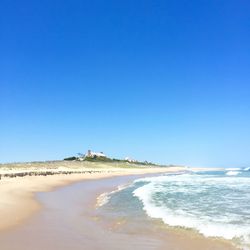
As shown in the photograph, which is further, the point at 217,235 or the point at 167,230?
the point at 167,230

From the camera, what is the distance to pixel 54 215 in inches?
744

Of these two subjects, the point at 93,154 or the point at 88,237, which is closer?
the point at 88,237

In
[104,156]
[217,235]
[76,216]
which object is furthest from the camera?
[104,156]

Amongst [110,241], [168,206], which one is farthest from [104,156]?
[110,241]

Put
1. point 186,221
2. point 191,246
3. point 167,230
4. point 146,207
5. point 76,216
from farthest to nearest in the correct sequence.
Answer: point 146,207, point 76,216, point 186,221, point 167,230, point 191,246

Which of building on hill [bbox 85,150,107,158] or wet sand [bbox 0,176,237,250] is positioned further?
building on hill [bbox 85,150,107,158]

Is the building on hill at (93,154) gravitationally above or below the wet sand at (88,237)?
above

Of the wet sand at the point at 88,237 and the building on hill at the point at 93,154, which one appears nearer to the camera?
the wet sand at the point at 88,237

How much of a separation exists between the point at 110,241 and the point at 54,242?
1781 millimetres

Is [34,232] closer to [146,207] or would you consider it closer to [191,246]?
[191,246]

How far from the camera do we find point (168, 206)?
22984 millimetres

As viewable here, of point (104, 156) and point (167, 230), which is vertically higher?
point (104, 156)

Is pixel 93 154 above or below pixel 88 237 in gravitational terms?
above

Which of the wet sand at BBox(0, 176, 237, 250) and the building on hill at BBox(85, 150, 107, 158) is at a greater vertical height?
the building on hill at BBox(85, 150, 107, 158)
